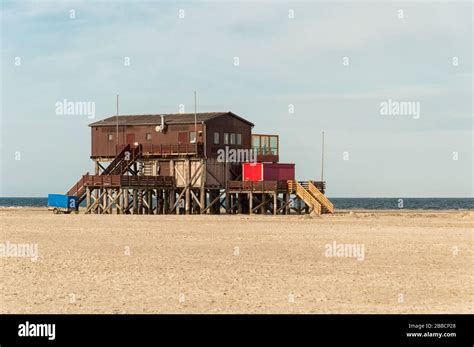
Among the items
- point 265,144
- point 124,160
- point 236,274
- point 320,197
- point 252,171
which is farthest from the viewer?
point 265,144

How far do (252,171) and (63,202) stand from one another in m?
12.9

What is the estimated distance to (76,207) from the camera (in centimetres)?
5828

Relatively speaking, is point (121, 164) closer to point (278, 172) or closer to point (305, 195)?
point (278, 172)

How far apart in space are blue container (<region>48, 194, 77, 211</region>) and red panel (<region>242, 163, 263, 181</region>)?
461 inches

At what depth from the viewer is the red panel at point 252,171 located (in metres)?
61.1

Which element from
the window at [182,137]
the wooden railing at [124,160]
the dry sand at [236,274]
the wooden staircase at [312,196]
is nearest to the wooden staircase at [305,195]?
the wooden staircase at [312,196]

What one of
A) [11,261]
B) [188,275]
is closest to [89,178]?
[11,261]

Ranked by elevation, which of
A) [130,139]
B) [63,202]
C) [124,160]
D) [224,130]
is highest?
[224,130]

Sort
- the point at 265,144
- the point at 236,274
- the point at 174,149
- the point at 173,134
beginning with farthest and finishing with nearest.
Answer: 1. the point at 265,144
2. the point at 173,134
3. the point at 174,149
4. the point at 236,274

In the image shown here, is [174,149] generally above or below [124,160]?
above

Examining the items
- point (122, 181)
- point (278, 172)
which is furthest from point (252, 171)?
point (122, 181)

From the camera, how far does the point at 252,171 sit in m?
61.7

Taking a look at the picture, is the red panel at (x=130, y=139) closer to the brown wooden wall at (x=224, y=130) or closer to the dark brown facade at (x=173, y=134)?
the dark brown facade at (x=173, y=134)
